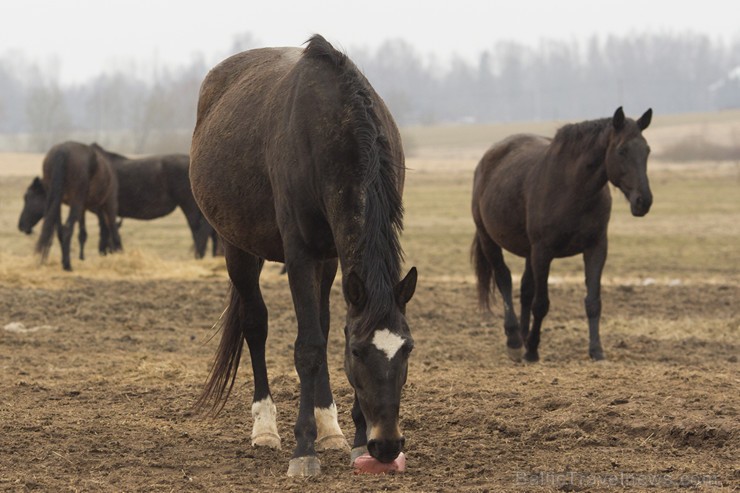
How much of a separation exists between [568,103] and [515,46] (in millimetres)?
32919

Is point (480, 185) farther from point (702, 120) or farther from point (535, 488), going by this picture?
point (702, 120)

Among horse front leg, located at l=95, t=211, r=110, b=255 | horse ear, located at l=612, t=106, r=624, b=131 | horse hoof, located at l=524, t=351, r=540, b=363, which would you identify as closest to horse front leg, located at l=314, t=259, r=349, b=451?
horse hoof, located at l=524, t=351, r=540, b=363

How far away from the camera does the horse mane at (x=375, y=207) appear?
4570 mm

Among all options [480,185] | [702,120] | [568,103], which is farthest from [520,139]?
[568,103]

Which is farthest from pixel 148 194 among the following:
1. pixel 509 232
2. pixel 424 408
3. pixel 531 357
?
pixel 424 408

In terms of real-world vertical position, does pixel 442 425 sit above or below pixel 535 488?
below

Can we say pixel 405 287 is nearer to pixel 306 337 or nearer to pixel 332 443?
pixel 306 337

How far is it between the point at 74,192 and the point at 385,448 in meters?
14.1

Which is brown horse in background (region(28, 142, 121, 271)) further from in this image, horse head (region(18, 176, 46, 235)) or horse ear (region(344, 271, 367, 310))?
horse ear (region(344, 271, 367, 310))

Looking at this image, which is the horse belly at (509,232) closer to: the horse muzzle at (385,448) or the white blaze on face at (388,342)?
the white blaze on face at (388,342)

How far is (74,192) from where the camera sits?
1734 cm

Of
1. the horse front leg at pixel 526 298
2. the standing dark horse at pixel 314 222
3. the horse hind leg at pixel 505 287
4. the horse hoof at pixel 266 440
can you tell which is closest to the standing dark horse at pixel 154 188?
the horse hind leg at pixel 505 287

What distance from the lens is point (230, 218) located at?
5.96 meters

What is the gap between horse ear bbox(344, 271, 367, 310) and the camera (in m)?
4.59
